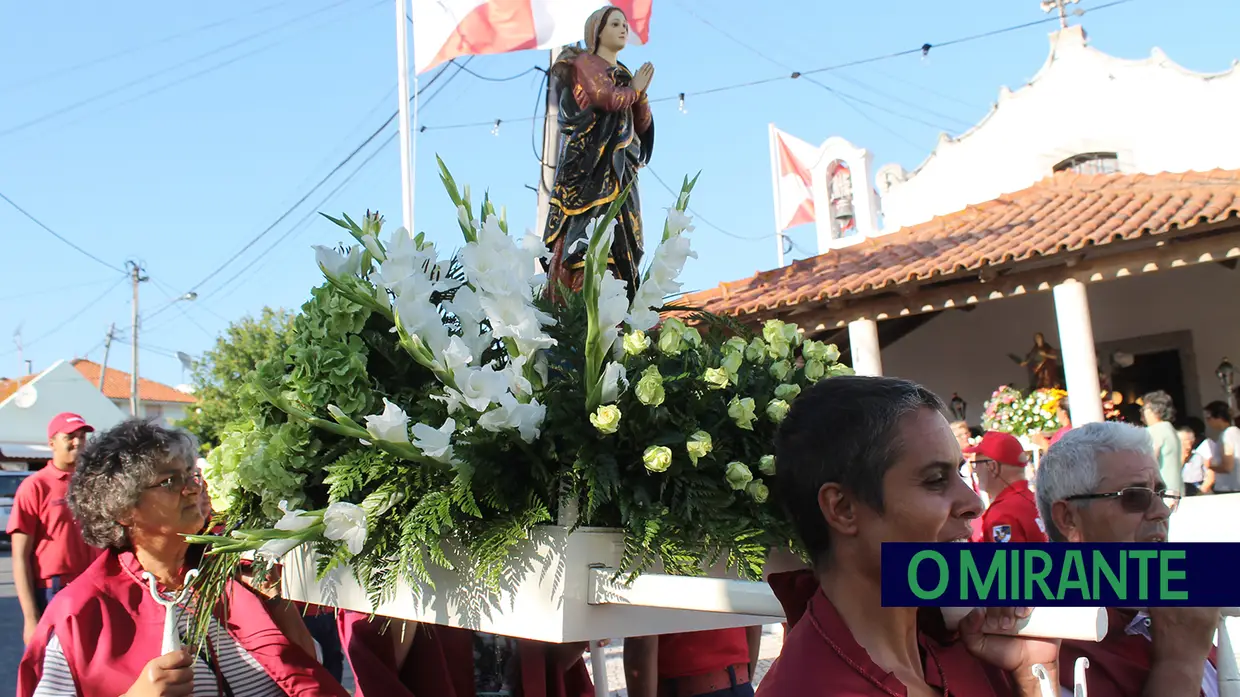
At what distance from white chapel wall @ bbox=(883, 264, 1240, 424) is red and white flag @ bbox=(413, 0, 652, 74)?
188 inches

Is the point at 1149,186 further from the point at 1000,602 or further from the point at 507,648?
the point at 1000,602

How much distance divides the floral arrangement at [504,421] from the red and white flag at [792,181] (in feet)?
49.8

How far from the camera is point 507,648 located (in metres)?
2.93

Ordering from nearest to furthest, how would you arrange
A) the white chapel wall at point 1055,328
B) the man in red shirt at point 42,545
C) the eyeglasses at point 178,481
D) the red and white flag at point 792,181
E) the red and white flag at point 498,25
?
the eyeglasses at point 178,481 < the man in red shirt at point 42,545 < the red and white flag at point 498,25 < the white chapel wall at point 1055,328 < the red and white flag at point 792,181

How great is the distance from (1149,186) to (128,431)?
31.9ft

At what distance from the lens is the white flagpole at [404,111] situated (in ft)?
36.0

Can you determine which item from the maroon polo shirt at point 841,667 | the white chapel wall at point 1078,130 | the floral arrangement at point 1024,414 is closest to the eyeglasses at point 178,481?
the maroon polo shirt at point 841,667

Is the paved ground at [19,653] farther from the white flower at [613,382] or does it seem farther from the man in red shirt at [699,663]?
the white flower at [613,382]

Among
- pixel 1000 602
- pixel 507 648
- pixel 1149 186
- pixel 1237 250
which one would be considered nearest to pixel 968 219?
pixel 1149 186

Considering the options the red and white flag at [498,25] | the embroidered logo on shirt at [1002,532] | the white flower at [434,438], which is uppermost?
the red and white flag at [498,25]

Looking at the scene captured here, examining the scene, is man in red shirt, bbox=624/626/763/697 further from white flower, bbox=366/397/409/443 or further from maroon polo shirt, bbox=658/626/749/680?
white flower, bbox=366/397/409/443

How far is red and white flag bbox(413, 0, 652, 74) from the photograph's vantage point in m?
9.46

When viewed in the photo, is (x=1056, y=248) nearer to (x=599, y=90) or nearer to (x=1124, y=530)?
(x=599, y=90)

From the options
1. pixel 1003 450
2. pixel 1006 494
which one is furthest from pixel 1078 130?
pixel 1006 494
